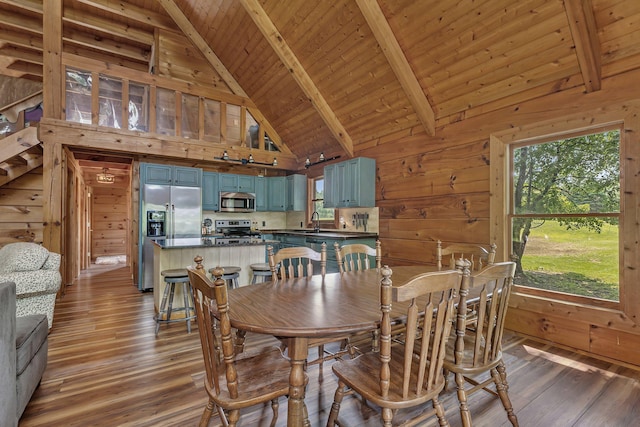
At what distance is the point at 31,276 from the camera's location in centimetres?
277

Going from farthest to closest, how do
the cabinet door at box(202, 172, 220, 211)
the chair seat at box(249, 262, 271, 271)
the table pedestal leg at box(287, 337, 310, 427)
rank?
1. the cabinet door at box(202, 172, 220, 211)
2. the chair seat at box(249, 262, 271, 271)
3. the table pedestal leg at box(287, 337, 310, 427)

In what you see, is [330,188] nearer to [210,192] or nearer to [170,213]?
[210,192]

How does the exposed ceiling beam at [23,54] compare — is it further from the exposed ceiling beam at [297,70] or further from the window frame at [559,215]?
the window frame at [559,215]

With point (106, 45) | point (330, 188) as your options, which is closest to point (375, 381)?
point (330, 188)

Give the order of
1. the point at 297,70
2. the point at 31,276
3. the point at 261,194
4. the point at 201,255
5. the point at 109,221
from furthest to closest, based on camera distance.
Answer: the point at 109,221, the point at 261,194, the point at 297,70, the point at 201,255, the point at 31,276

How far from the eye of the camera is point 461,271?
A: 4.64ft

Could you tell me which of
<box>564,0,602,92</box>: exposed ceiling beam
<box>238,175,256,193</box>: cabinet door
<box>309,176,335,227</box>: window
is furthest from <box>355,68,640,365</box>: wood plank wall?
<box>238,175,256,193</box>: cabinet door

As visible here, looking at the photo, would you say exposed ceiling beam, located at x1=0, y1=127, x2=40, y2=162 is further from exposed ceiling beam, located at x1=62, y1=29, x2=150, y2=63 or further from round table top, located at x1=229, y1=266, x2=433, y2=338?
round table top, located at x1=229, y1=266, x2=433, y2=338

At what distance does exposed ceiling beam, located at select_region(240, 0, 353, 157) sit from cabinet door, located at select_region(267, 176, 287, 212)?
1995mm

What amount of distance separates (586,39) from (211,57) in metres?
5.78

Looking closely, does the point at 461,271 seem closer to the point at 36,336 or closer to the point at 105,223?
the point at 36,336

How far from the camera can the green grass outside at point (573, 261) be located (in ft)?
9.16

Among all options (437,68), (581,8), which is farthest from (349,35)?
(581,8)

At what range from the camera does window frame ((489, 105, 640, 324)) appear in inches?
101
